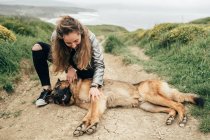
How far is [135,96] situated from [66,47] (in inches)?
64.0

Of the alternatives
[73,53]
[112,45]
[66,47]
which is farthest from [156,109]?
[112,45]

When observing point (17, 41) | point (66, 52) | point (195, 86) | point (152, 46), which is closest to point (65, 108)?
point (66, 52)

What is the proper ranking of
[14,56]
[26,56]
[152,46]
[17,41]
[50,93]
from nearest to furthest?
[50,93] < [14,56] < [26,56] < [17,41] < [152,46]

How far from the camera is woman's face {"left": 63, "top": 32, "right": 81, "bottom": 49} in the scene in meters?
5.92

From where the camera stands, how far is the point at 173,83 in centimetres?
841

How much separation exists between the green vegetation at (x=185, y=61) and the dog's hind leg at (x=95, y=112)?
1634mm

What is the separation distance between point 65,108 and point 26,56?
472 cm

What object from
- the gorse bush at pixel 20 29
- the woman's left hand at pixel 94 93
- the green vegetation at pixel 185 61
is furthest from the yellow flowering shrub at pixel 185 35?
the woman's left hand at pixel 94 93

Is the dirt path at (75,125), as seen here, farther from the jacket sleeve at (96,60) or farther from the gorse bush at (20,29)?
the gorse bush at (20,29)

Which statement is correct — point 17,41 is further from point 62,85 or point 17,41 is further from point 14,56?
point 62,85

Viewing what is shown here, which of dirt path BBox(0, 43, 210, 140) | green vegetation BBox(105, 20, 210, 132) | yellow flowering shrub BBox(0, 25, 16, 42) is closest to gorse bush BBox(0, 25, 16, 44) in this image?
yellow flowering shrub BBox(0, 25, 16, 42)

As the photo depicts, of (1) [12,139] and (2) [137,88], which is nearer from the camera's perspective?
(1) [12,139]

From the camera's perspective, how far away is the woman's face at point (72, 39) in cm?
592

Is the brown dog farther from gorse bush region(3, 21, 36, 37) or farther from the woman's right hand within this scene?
gorse bush region(3, 21, 36, 37)
